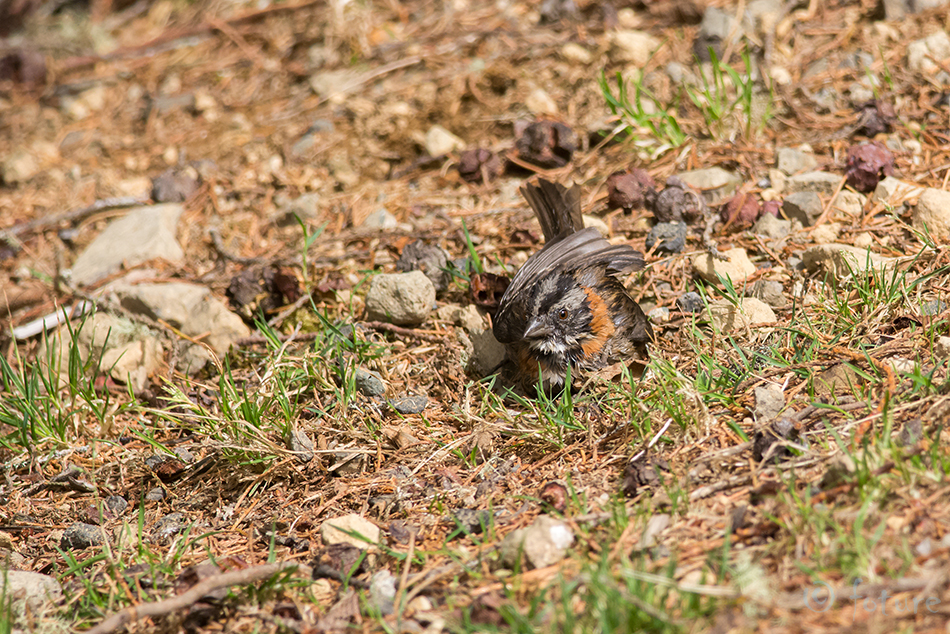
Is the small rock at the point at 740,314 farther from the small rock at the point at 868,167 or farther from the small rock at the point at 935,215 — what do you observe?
the small rock at the point at 868,167

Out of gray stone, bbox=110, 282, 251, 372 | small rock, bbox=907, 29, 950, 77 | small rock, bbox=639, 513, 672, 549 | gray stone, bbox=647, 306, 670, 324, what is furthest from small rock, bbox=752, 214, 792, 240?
gray stone, bbox=110, 282, 251, 372

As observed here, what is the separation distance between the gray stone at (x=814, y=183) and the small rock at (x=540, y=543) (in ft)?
9.42

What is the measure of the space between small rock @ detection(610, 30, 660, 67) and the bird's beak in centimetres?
269

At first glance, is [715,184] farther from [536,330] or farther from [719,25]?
[536,330]

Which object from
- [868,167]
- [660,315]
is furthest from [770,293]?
[868,167]

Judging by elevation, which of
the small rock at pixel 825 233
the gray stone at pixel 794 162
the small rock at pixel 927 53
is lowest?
the small rock at pixel 825 233

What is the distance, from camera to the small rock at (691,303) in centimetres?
411

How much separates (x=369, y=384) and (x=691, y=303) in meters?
1.80

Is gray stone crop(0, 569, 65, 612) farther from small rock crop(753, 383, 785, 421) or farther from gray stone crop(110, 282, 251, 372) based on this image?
small rock crop(753, 383, 785, 421)

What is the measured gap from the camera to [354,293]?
4594 millimetres

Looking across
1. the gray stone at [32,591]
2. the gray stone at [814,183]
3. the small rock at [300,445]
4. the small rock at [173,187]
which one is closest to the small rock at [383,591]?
the small rock at [300,445]

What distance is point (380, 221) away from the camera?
17.0ft

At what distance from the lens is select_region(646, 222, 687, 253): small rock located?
4488 millimetres

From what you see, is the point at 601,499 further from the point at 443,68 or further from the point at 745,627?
the point at 443,68
